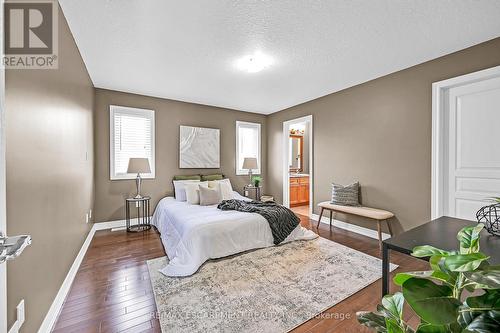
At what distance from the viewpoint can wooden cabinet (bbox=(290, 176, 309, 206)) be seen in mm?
6095

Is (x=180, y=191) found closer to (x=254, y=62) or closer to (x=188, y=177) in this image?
(x=188, y=177)

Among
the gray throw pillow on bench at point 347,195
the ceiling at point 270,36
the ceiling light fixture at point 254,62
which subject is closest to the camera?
the ceiling at point 270,36

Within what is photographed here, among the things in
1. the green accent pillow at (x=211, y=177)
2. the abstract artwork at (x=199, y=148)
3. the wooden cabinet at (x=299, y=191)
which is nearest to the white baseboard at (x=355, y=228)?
the wooden cabinet at (x=299, y=191)

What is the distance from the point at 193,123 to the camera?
491cm

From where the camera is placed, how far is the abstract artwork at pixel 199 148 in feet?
15.6

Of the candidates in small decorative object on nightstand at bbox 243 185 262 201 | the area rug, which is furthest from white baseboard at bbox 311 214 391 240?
small decorative object on nightstand at bbox 243 185 262 201

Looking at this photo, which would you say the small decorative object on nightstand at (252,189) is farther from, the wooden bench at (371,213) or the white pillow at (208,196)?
the wooden bench at (371,213)

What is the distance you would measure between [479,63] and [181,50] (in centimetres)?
352

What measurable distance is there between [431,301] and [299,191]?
5.88 metres

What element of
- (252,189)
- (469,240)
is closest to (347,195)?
(252,189)

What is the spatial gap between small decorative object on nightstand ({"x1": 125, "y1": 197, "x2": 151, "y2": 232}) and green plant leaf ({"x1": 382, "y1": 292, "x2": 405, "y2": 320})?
4.03 m

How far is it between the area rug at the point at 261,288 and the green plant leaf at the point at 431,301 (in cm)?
142

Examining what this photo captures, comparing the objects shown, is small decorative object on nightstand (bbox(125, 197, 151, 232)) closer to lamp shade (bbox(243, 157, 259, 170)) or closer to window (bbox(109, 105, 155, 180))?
window (bbox(109, 105, 155, 180))

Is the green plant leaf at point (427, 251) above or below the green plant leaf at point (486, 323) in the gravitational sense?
above
